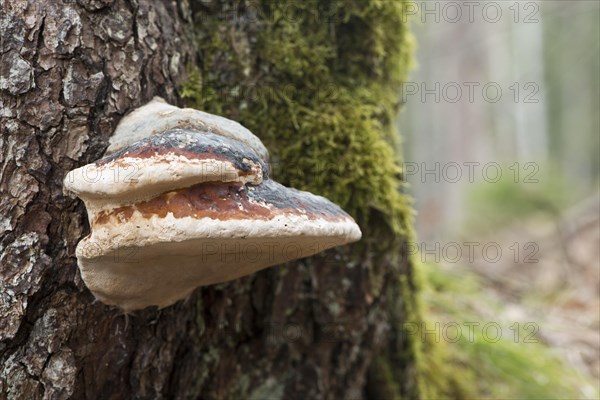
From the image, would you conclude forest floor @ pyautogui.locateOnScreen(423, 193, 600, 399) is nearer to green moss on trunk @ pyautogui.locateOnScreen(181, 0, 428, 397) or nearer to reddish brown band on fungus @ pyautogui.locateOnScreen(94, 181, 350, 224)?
green moss on trunk @ pyautogui.locateOnScreen(181, 0, 428, 397)

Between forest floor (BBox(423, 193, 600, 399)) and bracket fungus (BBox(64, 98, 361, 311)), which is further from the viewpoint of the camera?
forest floor (BBox(423, 193, 600, 399))

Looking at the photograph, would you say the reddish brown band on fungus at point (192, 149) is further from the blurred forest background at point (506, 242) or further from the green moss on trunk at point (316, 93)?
the blurred forest background at point (506, 242)

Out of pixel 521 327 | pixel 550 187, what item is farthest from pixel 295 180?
pixel 550 187

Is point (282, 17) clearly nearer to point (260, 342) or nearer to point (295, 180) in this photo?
point (295, 180)

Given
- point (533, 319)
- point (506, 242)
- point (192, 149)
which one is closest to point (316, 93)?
point (192, 149)

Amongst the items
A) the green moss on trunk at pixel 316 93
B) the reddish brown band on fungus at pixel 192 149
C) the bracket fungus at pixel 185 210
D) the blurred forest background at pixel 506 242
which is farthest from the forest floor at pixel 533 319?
the reddish brown band on fungus at pixel 192 149

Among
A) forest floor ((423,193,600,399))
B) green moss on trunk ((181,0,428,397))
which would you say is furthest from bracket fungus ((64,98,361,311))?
forest floor ((423,193,600,399))

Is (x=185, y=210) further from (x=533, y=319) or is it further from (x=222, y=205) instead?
(x=533, y=319)
